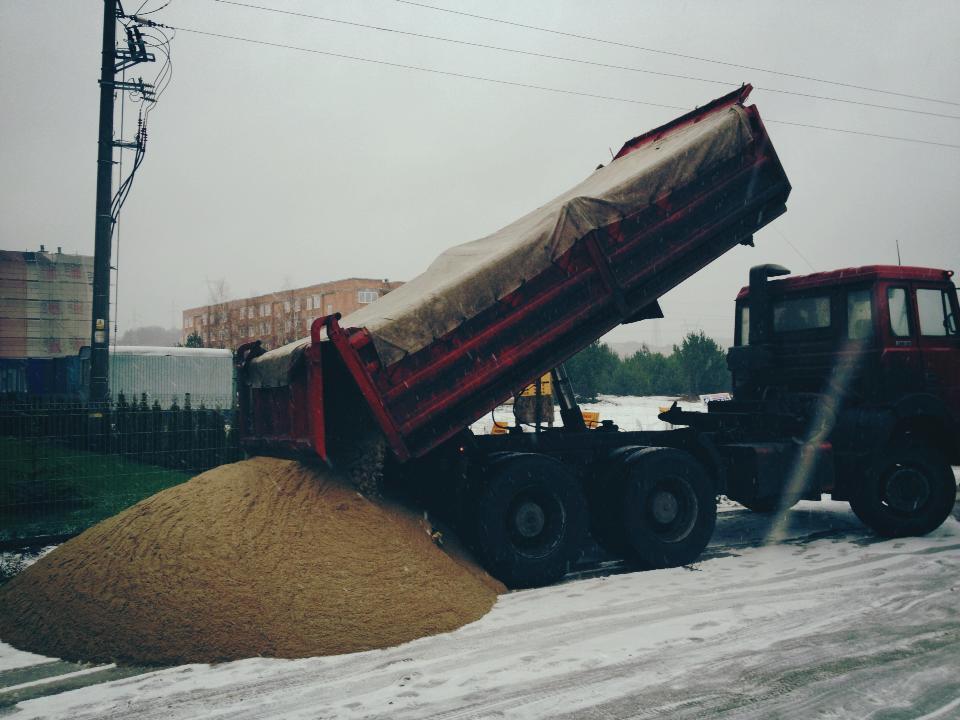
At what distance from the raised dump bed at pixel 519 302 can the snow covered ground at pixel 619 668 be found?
6.57 ft

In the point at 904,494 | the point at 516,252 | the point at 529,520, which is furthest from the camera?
the point at 904,494

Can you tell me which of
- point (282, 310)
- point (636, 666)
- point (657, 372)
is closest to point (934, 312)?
point (636, 666)

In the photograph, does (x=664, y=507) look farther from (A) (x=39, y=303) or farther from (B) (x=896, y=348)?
(A) (x=39, y=303)

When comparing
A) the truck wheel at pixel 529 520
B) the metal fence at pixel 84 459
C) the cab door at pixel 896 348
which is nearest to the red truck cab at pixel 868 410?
the cab door at pixel 896 348

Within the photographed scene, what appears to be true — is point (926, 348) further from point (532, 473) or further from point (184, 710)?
point (184, 710)

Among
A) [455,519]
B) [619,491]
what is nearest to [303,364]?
[455,519]

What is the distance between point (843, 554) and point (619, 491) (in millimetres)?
2744

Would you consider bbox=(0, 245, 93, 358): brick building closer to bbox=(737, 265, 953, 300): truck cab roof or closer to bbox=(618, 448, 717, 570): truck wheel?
bbox=(737, 265, 953, 300): truck cab roof

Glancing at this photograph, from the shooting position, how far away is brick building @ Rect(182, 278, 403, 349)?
75.2m

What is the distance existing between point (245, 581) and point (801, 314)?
7620 millimetres

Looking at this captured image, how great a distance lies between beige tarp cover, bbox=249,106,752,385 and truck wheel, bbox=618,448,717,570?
245 centimetres

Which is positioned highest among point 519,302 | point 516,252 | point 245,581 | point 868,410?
point 516,252

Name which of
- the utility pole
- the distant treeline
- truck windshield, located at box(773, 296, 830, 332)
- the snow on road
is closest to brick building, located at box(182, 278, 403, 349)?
the distant treeline

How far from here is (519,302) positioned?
23.1 feet
